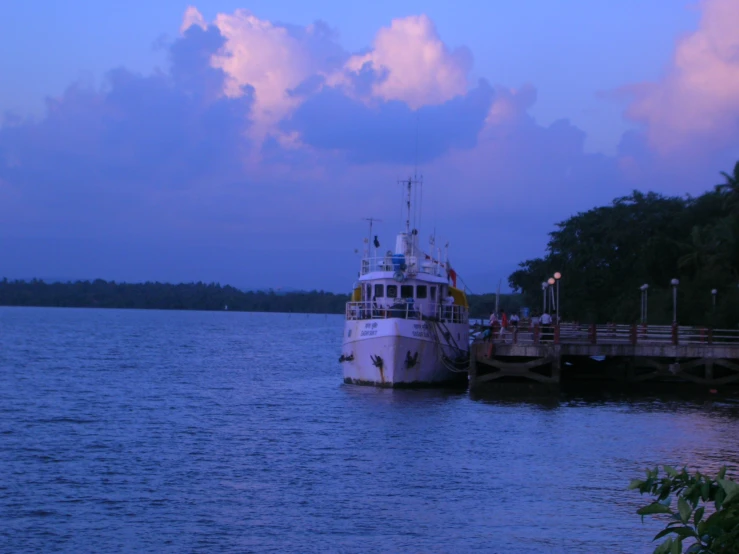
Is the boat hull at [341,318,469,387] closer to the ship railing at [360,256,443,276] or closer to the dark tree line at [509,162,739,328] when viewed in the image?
the ship railing at [360,256,443,276]

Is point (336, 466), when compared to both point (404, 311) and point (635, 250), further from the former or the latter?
point (635, 250)

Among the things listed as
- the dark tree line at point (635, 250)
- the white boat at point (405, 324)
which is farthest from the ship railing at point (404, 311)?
the dark tree line at point (635, 250)

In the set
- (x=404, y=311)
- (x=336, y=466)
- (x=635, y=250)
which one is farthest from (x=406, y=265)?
(x=635, y=250)

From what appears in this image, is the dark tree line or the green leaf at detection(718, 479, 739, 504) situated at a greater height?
the dark tree line

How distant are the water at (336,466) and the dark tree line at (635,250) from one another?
1183 inches

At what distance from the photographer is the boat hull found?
3559 centimetres

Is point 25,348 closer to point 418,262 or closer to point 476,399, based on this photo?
point 418,262

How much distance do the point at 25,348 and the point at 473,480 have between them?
61359 millimetres

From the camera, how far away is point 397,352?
118 feet

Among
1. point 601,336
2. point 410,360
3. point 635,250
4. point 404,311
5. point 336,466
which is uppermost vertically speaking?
point 635,250

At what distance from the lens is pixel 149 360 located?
6150 centimetres

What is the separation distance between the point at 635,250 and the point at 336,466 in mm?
59733

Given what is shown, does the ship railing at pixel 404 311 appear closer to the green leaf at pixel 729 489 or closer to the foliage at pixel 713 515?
the foliage at pixel 713 515

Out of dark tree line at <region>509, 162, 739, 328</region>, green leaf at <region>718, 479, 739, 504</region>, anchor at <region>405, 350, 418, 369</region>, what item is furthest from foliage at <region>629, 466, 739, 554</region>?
dark tree line at <region>509, 162, 739, 328</region>
